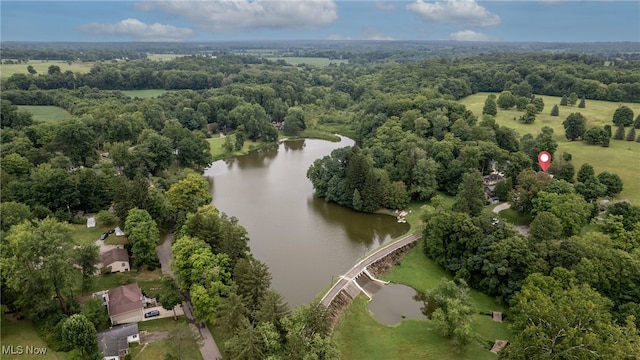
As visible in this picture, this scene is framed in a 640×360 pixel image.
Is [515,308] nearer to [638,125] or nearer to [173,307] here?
[173,307]

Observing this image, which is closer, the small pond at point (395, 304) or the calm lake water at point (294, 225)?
the small pond at point (395, 304)

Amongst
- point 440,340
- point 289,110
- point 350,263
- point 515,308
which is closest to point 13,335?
point 350,263

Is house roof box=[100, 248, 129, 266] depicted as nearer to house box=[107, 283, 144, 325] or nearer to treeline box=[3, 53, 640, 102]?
house box=[107, 283, 144, 325]

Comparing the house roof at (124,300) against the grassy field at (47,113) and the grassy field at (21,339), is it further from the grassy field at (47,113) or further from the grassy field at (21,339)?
the grassy field at (47,113)

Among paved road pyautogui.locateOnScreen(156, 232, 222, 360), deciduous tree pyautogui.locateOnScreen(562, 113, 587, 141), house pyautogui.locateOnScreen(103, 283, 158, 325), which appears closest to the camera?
paved road pyautogui.locateOnScreen(156, 232, 222, 360)

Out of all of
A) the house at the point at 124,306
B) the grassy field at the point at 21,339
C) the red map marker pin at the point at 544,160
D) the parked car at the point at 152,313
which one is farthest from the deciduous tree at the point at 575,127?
the grassy field at the point at 21,339

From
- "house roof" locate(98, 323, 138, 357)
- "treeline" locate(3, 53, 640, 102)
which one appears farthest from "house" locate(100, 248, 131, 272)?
"treeline" locate(3, 53, 640, 102)
